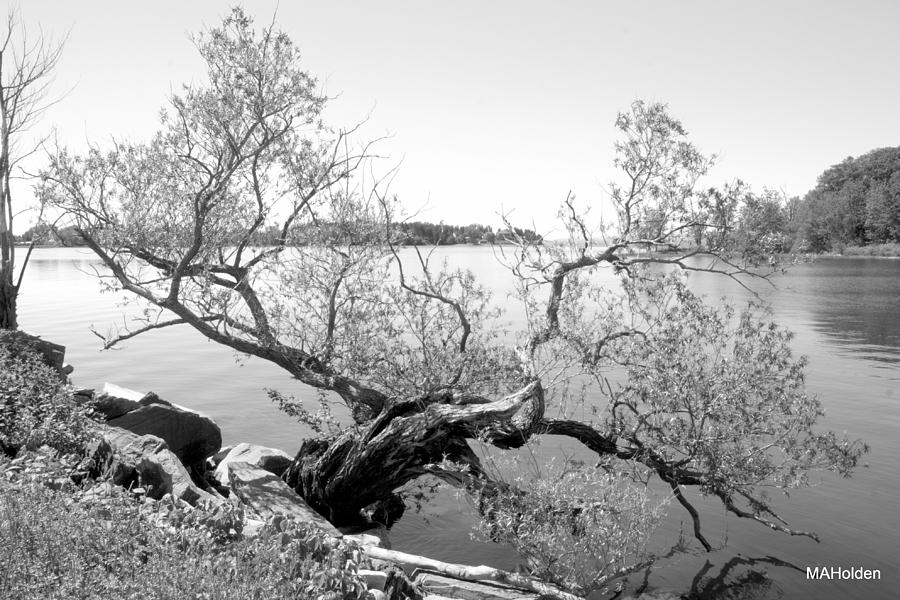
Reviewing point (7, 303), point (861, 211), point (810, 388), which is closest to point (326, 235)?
point (7, 303)

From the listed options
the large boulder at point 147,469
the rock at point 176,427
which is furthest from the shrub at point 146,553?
the rock at point 176,427

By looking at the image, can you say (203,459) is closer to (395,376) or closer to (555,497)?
(395,376)

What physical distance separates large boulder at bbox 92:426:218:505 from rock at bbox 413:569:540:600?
10.3 feet

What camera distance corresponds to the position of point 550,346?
13.5m

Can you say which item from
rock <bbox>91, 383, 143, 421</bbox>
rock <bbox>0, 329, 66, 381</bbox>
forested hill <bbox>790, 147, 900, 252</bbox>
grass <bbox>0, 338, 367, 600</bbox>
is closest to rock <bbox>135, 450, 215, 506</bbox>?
grass <bbox>0, 338, 367, 600</bbox>

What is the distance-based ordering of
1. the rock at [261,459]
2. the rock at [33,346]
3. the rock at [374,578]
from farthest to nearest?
the rock at [33,346], the rock at [261,459], the rock at [374,578]

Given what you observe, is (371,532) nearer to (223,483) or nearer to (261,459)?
(261,459)

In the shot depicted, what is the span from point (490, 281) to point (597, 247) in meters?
38.9

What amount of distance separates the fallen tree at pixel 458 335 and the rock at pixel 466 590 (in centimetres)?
67

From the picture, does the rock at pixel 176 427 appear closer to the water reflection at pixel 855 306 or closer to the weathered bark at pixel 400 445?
the weathered bark at pixel 400 445

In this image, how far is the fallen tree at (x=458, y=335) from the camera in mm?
11148

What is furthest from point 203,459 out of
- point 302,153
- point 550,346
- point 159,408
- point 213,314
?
point 550,346

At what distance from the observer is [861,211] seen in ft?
377

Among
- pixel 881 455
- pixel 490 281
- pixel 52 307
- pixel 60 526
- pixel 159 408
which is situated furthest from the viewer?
pixel 490 281
